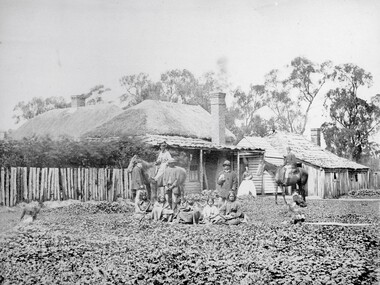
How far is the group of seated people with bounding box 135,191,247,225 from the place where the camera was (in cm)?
1206

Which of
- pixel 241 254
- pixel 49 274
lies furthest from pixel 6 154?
pixel 241 254

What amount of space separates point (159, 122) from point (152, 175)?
7.66 meters

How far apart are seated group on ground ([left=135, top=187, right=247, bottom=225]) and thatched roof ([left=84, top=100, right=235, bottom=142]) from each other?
15.4 feet

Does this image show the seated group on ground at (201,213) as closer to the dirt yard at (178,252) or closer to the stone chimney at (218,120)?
the dirt yard at (178,252)

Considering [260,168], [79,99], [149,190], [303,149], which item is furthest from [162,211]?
[303,149]

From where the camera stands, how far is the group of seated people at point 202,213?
12.1m

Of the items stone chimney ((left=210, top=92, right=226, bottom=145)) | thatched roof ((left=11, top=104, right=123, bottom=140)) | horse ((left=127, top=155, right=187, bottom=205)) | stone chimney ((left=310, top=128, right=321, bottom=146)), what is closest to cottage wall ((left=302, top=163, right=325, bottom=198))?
stone chimney ((left=310, top=128, right=321, bottom=146))

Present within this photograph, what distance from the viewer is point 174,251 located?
8.07 m

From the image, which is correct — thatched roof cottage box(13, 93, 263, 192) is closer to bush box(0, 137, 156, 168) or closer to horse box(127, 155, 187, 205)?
bush box(0, 137, 156, 168)

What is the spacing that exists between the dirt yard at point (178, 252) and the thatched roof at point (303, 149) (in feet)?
50.5

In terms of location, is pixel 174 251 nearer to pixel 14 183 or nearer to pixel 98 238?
pixel 98 238

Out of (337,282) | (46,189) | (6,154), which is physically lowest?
(337,282)

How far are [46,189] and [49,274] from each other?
5.18 m

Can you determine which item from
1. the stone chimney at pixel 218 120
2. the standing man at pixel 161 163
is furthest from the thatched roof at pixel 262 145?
the standing man at pixel 161 163
